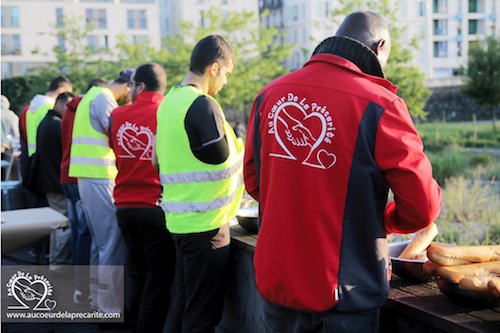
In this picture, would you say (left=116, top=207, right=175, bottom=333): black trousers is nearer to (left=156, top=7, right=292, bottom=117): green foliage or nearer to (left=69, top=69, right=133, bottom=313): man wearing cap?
(left=69, top=69, right=133, bottom=313): man wearing cap

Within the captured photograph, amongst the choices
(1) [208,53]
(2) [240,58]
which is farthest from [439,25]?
(1) [208,53]

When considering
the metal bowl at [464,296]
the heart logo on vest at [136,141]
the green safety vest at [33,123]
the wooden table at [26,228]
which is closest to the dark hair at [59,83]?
the green safety vest at [33,123]

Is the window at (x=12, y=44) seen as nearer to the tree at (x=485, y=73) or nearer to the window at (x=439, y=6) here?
the window at (x=439, y=6)

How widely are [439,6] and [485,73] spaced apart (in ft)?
153

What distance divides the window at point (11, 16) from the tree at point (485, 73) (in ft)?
152

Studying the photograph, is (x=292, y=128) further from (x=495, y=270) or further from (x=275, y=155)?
(x=495, y=270)

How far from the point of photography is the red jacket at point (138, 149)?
4355 mm

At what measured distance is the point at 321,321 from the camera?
232 centimetres

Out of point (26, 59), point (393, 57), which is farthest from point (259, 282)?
point (26, 59)

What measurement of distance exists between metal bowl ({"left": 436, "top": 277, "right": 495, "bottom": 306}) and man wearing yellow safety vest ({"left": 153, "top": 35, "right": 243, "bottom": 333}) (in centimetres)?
150

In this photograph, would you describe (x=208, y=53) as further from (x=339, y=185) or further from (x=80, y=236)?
(x=80, y=236)

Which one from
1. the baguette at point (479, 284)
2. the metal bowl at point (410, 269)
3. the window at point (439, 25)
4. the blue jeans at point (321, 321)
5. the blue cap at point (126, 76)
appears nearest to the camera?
the blue jeans at point (321, 321)

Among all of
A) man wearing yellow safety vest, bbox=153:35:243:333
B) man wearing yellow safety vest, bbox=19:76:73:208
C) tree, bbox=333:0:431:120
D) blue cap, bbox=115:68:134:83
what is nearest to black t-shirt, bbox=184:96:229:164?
man wearing yellow safety vest, bbox=153:35:243:333

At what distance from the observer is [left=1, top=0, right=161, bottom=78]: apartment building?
62.4 meters
